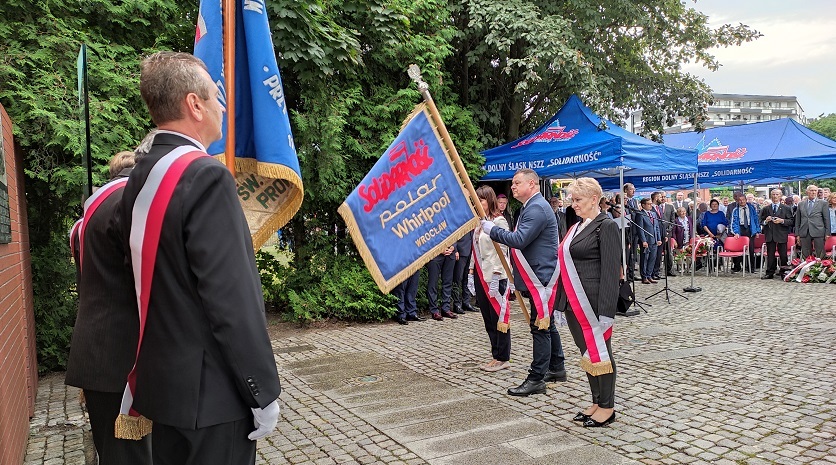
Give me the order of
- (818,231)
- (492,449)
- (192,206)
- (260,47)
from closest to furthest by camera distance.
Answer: (192,206), (260,47), (492,449), (818,231)

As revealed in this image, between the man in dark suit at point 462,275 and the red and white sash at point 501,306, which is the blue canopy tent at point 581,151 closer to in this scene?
the man in dark suit at point 462,275

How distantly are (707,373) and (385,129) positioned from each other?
20.5 feet

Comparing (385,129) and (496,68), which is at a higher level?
(496,68)

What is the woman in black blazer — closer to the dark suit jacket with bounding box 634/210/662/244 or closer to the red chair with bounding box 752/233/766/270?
the dark suit jacket with bounding box 634/210/662/244

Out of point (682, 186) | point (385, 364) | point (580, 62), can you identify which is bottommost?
point (385, 364)

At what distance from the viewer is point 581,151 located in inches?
411

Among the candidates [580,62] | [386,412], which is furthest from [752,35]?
[386,412]

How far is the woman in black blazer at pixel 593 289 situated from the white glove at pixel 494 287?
1.47m

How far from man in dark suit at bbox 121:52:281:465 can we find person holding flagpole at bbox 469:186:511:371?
4.56 meters

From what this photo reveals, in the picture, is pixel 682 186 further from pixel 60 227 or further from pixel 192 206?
pixel 192 206

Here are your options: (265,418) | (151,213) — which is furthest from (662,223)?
(151,213)

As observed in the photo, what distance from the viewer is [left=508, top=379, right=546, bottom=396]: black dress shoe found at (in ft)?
18.4

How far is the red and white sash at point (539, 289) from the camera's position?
557 cm

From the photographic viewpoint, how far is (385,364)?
23.2 ft
